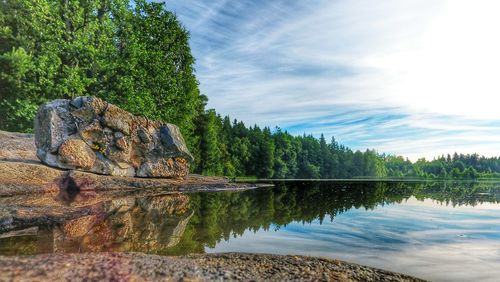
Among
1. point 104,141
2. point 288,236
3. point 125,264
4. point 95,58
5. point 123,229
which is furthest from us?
point 95,58

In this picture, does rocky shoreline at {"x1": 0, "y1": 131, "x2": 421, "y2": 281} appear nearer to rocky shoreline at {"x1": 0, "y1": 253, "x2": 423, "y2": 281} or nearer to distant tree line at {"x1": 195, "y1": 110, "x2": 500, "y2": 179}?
rocky shoreline at {"x1": 0, "y1": 253, "x2": 423, "y2": 281}

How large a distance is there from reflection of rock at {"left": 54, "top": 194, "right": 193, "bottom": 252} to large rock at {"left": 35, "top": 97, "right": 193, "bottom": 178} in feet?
34.4

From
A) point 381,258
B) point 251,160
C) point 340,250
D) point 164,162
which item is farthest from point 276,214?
point 251,160

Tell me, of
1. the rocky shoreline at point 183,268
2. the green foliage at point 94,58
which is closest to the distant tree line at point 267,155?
the green foliage at point 94,58

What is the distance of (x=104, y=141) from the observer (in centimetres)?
2925

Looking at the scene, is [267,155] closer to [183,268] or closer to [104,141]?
[104,141]

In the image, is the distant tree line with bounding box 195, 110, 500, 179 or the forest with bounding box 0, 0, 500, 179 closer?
the forest with bounding box 0, 0, 500, 179

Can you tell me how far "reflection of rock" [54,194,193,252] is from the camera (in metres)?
10.1

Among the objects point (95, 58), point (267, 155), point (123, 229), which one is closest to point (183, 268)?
point (123, 229)

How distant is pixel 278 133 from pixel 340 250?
134688 millimetres

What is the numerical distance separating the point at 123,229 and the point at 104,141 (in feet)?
62.3

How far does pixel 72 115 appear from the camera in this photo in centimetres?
2777

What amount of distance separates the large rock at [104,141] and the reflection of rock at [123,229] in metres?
10.5

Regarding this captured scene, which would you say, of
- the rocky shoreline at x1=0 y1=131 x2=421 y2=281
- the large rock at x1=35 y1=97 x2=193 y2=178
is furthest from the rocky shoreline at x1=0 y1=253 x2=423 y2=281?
the large rock at x1=35 y1=97 x2=193 y2=178
